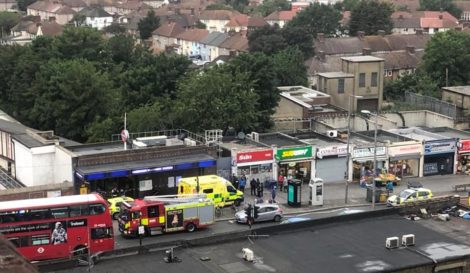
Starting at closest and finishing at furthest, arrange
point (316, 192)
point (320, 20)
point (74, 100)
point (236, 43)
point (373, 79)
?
point (316, 192), point (74, 100), point (373, 79), point (236, 43), point (320, 20)

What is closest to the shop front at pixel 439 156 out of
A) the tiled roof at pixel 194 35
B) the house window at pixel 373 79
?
the house window at pixel 373 79

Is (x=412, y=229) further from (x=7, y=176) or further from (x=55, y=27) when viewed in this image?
(x=55, y=27)

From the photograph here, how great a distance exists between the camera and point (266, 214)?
3503 centimetres

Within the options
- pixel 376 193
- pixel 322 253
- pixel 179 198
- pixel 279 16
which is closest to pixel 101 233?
pixel 179 198

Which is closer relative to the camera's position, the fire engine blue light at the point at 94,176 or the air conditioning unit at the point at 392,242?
the air conditioning unit at the point at 392,242

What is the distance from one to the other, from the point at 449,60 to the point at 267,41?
2370 centimetres

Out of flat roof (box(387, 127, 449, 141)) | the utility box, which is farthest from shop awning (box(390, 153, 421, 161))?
the utility box

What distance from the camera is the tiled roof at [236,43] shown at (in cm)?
9838

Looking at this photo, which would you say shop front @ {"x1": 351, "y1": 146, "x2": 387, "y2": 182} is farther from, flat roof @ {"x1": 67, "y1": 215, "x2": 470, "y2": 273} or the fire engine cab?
flat roof @ {"x1": 67, "y1": 215, "x2": 470, "y2": 273}

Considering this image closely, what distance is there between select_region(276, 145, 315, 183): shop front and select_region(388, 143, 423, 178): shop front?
5261mm

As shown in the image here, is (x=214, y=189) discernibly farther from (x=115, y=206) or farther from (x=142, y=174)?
(x=115, y=206)

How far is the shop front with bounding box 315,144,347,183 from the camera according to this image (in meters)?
44.7

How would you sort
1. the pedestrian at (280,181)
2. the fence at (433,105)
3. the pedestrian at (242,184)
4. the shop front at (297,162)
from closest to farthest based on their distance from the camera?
the pedestrian at (242,184)
the pedestrian at (280,181)
the shop front at (297,162)
the fence at (433,105)

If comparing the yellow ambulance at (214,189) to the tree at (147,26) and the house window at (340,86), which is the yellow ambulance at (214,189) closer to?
the house window at (340,86)
